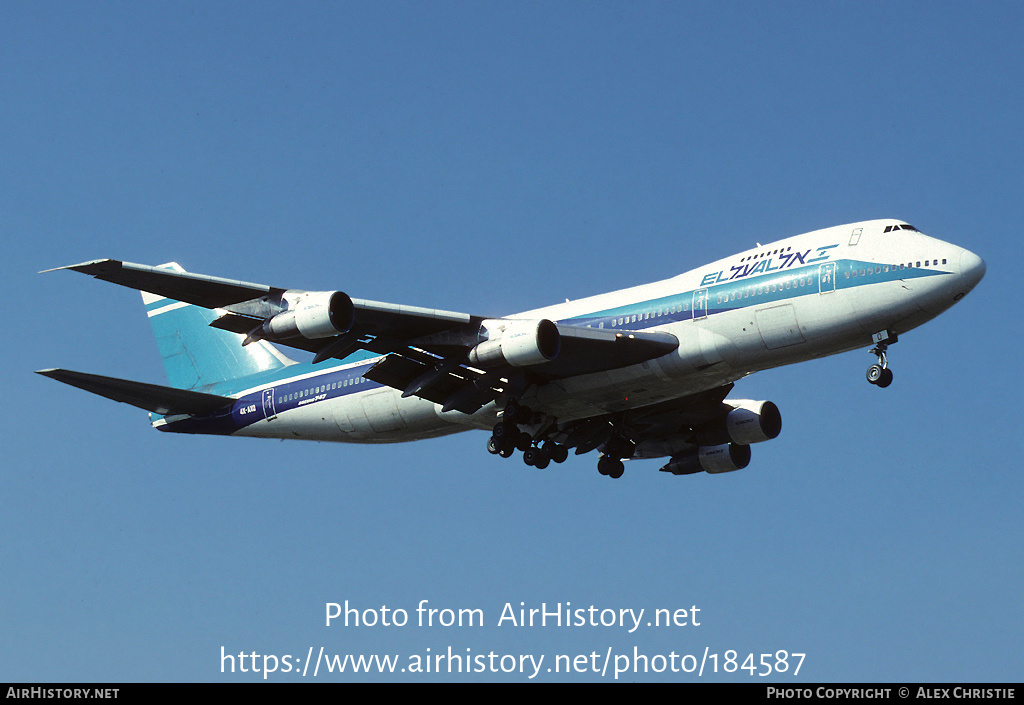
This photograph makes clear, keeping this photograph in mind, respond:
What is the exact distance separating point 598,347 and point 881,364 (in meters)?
7.54

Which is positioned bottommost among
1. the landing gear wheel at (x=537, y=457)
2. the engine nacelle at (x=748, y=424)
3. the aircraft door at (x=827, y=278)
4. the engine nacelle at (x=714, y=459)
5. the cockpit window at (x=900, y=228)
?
the landing gear wheel at (x=537, y=457)

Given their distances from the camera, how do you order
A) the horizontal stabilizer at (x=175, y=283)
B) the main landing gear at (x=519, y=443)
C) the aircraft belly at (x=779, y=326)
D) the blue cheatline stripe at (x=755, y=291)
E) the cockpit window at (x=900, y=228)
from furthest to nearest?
the main landing gear at (x=519, y=443), the cockpit window at (x=900, y=228), the aircraft belly at (x=779, y=326), the blue cheatline stripe at (x=755, y=291), the horizontal stabilizer at (x=175, y=283)

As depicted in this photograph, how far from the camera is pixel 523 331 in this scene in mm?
31953

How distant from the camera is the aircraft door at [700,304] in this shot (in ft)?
107

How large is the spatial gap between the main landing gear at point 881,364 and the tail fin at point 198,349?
20.0 metres

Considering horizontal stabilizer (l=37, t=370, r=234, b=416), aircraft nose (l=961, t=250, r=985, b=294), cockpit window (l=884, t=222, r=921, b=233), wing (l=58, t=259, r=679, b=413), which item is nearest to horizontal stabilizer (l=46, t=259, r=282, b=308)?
wing (l=58, t=259, r=679, b=413)

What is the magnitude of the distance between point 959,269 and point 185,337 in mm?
28616

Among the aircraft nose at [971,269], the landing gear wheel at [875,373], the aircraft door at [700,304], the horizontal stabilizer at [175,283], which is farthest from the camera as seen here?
the aircraft door at [700,304]

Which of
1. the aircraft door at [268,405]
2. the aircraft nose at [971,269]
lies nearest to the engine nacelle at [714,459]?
the aircraft nose at [971,269]

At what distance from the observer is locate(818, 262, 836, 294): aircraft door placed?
103 ft

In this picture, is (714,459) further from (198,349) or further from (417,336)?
(198,349)

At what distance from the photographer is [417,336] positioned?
34.0 m

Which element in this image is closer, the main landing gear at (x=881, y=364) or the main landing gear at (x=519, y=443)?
the main landing gear at (x=881, y=364)

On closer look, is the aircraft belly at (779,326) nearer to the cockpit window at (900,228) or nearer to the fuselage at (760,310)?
the fuselage at (760,310)
